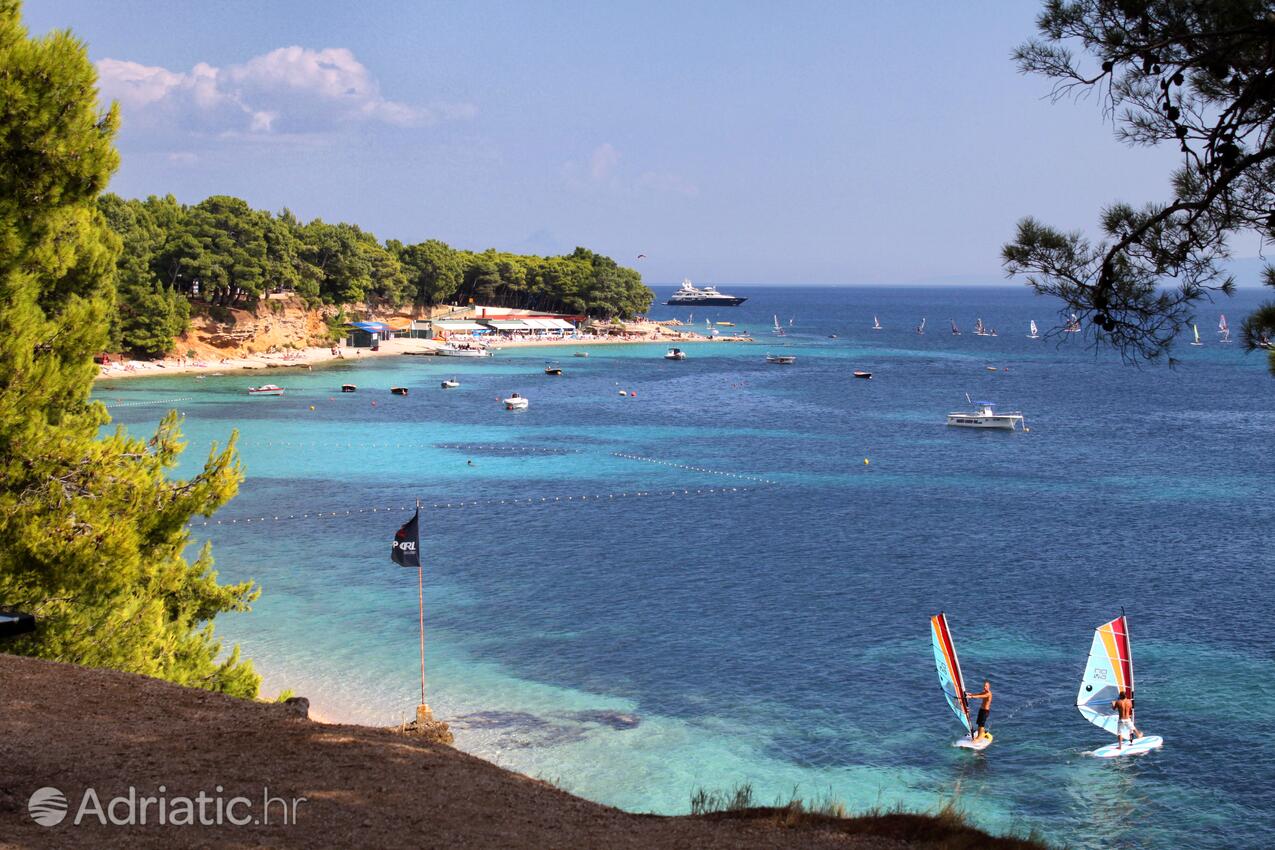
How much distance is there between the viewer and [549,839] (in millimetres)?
10625

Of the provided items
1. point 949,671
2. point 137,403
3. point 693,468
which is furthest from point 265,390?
point 949,671

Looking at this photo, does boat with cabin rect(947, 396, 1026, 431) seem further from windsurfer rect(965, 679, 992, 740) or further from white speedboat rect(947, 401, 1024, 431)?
windsurfer rect(965, 679, 992, 740)

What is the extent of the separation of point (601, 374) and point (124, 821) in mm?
114006

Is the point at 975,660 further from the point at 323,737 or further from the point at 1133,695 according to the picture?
the point at 323,737

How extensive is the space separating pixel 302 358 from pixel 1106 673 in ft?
358

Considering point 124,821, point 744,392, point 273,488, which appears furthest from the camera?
point 744,392

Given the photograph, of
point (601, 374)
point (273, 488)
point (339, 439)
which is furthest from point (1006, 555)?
point (601, 374)

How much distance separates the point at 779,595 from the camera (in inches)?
1526

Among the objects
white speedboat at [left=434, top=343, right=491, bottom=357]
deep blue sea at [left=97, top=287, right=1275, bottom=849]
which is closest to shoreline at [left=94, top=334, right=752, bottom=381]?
white speedboat at [left=434, top=343, right=491, bottom=357]

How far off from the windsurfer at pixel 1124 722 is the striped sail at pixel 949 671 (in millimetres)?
3548

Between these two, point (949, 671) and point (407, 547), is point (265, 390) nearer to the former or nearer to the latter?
point (407, 547)

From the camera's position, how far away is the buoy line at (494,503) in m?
48.9

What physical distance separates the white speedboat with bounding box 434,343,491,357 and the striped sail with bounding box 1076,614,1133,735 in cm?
11783

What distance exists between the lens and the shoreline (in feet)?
334
